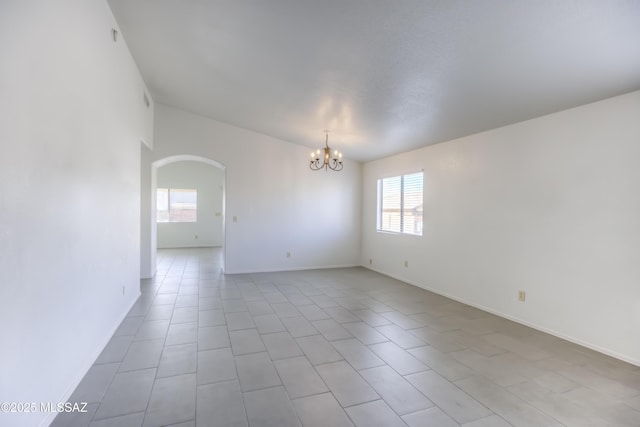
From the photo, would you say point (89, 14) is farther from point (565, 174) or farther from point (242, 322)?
point (565, 174)

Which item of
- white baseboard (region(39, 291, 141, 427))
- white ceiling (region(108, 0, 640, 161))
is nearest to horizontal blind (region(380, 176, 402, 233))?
white ceiling (region(108, 0, 640, 161))

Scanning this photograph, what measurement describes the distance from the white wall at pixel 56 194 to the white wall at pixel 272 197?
2550 millimetres

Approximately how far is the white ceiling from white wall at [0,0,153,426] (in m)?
0.87

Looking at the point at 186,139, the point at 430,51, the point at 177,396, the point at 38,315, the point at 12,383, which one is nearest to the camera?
the point at 12,383

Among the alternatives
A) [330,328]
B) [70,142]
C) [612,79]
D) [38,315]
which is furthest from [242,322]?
[612,79]

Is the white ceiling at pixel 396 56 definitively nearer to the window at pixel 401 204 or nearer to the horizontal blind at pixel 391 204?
the window at pixel 401 204

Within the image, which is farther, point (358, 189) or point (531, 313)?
point (358, 189)

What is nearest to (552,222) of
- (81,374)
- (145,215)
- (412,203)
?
(412,203)

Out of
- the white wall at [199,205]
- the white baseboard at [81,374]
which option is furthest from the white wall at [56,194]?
the white wall at [199,205]

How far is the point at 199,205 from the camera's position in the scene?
1063 centimetres

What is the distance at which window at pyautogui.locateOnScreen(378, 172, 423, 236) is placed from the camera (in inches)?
226

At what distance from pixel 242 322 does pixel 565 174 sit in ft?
13.0

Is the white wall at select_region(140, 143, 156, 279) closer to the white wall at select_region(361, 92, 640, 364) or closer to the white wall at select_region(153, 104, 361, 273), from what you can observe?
the white wall at select_region(153, 104, 361, 273)

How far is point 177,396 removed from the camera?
7.57 feet
